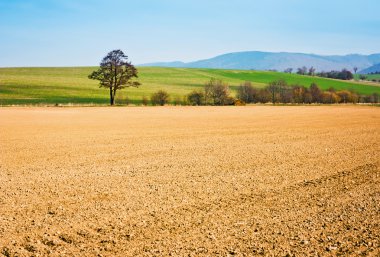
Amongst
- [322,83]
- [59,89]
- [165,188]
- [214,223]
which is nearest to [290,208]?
[214,223]

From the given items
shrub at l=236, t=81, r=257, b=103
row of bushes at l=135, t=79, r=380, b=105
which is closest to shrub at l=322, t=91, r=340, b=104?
row of bushes at l=135, t=79, r=380, b=105

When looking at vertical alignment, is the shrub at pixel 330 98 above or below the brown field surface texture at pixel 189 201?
above

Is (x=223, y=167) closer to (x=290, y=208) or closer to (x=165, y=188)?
(x=165, y=188)

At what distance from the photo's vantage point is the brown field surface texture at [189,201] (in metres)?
8.28

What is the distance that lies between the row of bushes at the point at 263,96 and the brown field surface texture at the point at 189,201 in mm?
57878

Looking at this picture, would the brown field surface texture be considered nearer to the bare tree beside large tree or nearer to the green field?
the bare tree beside large tree

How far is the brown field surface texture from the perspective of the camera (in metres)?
8.28

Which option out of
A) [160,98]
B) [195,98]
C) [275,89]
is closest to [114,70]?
[160,98]

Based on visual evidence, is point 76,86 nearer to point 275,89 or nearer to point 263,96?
point 263,96

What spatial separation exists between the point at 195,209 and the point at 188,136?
712 inches

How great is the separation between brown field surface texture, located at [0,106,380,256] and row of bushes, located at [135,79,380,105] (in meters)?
57.9

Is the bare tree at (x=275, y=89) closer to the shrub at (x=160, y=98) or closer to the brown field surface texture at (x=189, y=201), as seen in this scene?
the shrub at (x=160, y=98)


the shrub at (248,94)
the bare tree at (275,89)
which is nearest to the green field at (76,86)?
the shrub at (248,94)

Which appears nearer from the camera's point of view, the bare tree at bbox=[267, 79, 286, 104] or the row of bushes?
the row of bushes
